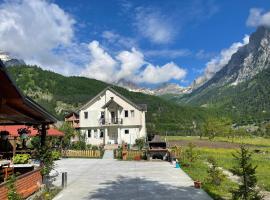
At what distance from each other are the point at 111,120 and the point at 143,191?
41345 mm

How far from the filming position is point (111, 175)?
81.2 feet

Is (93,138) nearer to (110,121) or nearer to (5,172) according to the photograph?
(110,121)

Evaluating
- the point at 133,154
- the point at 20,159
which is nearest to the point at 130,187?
the point at 20,159

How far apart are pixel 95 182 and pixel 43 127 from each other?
428cm

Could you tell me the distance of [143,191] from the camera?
17.6 meters

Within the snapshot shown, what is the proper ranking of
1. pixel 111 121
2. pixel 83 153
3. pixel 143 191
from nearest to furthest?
pixel 143 191 < pixel 83 153 < pixel 111 121

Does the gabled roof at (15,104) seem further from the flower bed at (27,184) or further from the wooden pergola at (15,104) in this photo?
the flower bed at (27,184)

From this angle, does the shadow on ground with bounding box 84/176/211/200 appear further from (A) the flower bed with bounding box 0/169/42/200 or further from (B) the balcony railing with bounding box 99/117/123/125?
(B) the balcony railing with bounding box 99/117/123/125

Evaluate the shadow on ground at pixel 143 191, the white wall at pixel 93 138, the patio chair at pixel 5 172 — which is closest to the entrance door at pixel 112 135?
the white wall at pixel 93 138

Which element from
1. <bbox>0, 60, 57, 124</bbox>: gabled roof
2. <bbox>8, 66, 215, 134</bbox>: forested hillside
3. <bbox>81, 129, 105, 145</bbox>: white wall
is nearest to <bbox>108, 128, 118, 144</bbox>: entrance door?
<bbox>81, 129, 105, 145</bbox>: white wall

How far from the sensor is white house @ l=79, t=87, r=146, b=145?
5825cm

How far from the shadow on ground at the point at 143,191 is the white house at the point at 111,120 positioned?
122 ft

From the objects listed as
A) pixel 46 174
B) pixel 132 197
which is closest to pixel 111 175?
pixel 46 174

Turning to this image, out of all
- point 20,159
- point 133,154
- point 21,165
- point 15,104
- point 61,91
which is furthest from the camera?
point 61,91
